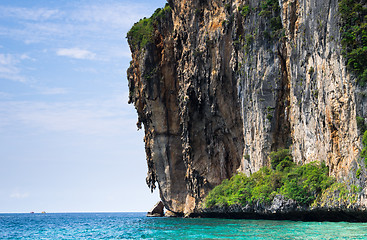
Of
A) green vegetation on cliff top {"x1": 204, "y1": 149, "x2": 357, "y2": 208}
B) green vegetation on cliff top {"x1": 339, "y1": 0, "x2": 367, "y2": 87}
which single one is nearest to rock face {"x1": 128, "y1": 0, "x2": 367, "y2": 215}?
green vegetation on cliff top {"x1": 339, "y1": 0, "x2": 367, "y2": 87}

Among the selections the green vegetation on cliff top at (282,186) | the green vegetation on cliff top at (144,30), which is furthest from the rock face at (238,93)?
the green vegetation on cliff top at (282,186)

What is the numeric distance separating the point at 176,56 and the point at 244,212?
2718cm

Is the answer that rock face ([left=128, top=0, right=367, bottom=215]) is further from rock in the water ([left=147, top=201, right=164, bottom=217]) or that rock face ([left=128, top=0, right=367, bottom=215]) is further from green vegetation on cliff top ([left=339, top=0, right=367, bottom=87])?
rock in the water ([left=147, top=201, right=164, bottom=217])

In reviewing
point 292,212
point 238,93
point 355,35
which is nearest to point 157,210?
point 238,93

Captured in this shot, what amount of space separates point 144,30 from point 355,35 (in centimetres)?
4006

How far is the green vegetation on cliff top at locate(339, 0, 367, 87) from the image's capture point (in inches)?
1133

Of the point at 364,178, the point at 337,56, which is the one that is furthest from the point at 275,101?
the point at 364,178

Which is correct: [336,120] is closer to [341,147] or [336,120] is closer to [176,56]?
[341,147]

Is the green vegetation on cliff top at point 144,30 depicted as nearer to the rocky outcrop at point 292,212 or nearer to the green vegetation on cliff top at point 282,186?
the green vegetation on cliff top at point 282,186

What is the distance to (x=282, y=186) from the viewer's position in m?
36.2

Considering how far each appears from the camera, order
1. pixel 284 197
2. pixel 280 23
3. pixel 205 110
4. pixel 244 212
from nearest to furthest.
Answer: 1. pixel 284 197
2. pixel 244 212
3. pixel 280 23
4. pixel 205 110

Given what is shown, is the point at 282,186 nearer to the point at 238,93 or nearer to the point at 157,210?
the point at 238,93

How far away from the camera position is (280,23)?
4434 centimetres

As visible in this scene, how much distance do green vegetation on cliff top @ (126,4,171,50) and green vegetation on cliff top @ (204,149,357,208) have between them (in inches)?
928
